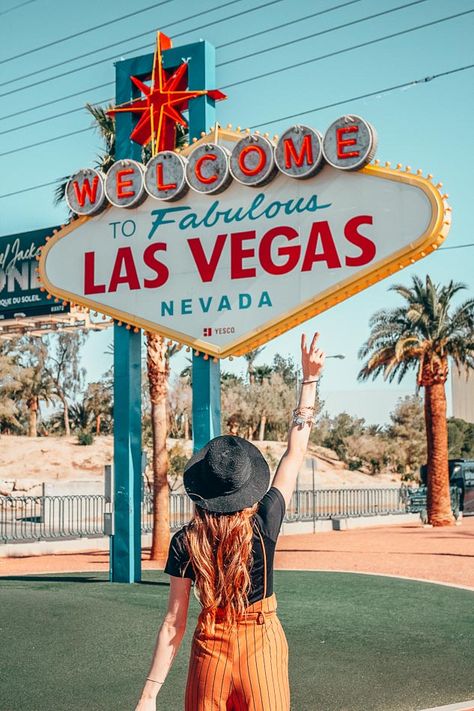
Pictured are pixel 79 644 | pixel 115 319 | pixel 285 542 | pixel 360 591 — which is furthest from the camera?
pixel 285 542

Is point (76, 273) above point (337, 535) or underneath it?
above

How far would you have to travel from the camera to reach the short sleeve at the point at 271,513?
11.4 ft

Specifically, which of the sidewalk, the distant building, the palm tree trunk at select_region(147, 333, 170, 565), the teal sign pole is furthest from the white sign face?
the distant building

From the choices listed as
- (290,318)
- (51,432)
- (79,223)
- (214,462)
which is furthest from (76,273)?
(51,432)

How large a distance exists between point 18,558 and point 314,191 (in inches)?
461

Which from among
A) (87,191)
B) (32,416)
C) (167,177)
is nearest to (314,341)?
(167,177)

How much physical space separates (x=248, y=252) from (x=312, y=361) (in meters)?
8.68

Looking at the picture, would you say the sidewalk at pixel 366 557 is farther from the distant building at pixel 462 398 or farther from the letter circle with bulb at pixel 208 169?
the distant building at pixel 462 398

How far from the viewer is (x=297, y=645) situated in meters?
9.04

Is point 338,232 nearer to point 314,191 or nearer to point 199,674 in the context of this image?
point 314,191

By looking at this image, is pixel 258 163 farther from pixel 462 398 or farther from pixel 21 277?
pixel 462 398

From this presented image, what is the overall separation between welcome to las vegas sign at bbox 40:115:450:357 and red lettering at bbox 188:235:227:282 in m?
0.02

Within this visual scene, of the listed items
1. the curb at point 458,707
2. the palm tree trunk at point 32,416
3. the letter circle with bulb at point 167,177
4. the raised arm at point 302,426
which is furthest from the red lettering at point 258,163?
the palm tree trunk at point 32,416

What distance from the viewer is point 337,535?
25.9 m
